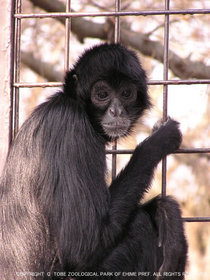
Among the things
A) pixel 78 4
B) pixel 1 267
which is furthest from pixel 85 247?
pixel 78 4

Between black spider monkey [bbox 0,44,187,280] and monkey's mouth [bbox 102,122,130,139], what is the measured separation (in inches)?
0.5

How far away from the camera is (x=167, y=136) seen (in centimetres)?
696

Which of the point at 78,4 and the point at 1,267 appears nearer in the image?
the point at 1,267

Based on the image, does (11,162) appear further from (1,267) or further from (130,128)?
(130,128)

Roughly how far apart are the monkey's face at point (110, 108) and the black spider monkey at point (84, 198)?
0.01m

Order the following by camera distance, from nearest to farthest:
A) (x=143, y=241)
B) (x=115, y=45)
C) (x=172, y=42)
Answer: (x=143, y=241), (x=115, y=45), (x=172, y=42)

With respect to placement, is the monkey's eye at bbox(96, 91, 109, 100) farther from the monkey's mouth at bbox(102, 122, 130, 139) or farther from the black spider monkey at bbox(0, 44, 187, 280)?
the monkey's mouth at bbox(102, 122, 130, 139)

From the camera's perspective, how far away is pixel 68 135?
6133 mm

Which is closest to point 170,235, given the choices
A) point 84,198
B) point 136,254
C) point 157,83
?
point 136,254

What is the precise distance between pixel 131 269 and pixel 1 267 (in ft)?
4.25

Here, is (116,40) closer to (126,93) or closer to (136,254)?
(126,93)

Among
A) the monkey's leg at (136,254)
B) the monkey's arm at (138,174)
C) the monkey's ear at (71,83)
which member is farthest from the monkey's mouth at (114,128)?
the monkey's leg at (136,254)

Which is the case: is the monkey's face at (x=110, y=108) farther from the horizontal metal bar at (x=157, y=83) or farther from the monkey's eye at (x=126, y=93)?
the horizontal metal bar at (x=157, y=83)

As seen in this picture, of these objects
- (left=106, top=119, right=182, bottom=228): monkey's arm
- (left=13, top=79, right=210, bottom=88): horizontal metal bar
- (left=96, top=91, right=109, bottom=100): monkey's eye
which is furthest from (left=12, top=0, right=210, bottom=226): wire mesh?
(left=96, top=91, right=109, bottom=100): monkey's eye
